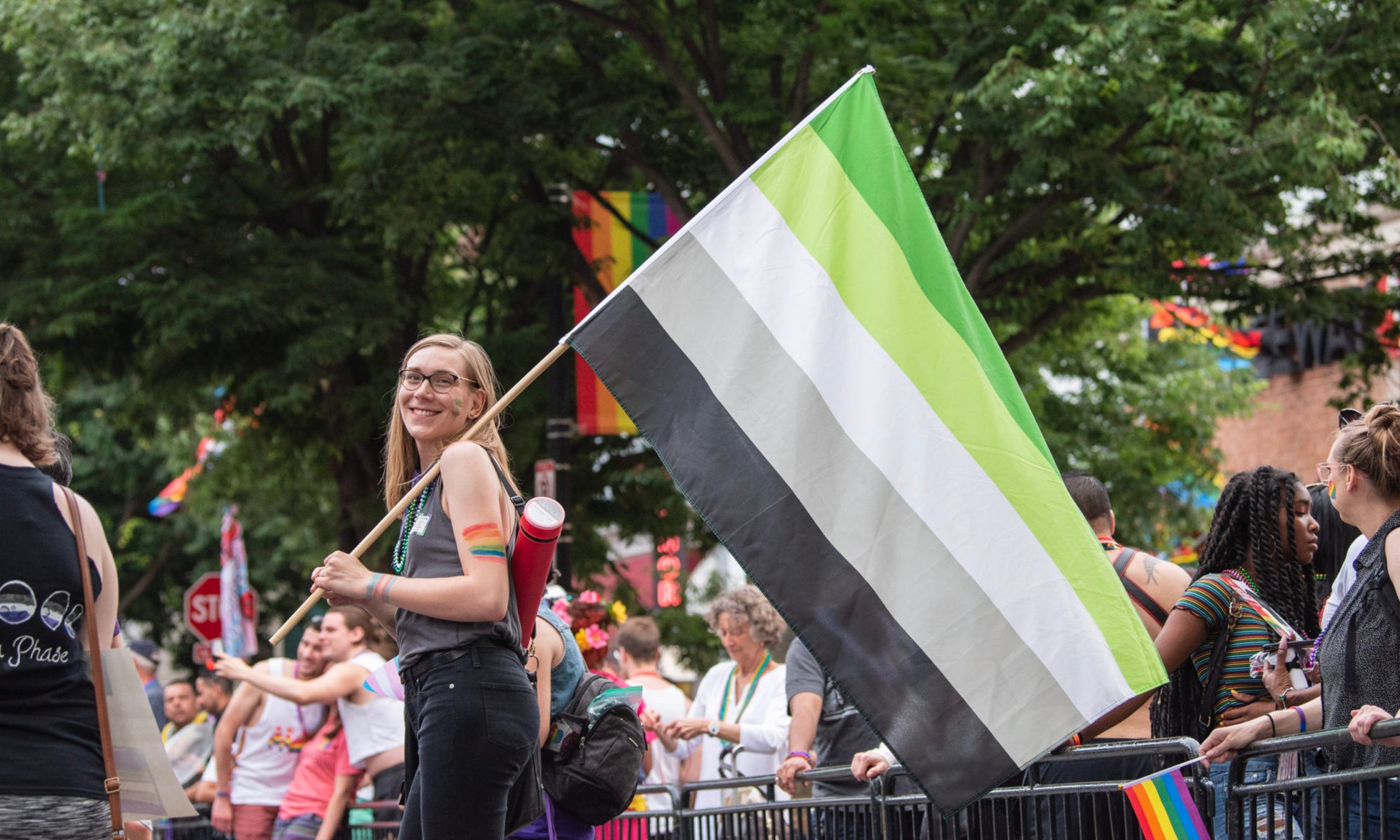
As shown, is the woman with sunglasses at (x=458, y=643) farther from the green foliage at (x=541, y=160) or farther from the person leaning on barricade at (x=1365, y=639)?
the green foliage at (x=541, y=160)

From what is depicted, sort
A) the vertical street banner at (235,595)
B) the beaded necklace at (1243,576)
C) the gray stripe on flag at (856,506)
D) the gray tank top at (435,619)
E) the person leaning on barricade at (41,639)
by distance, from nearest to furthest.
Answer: the person leaning on barricade at (41,639), the gray tank top at (435,619), the gray stripe on flag at (856,506), the beaded necklace at (1243,576), the vertical street banner at (235,595)

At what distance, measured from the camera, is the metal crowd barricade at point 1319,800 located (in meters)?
4.34

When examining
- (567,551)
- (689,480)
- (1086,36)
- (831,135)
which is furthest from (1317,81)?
(689,480)

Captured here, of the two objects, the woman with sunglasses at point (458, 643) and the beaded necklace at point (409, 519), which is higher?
the beaded necklace at point (409, 519)

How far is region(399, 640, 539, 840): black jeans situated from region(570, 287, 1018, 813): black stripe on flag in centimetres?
72

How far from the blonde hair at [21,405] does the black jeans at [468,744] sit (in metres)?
1.06

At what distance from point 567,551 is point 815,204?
32.8ft

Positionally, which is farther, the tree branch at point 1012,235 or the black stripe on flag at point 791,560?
the tree branch at point 1012,235

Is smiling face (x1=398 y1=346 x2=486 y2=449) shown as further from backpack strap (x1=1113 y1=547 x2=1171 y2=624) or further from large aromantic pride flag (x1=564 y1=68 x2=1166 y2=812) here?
backpack strap (x1=1113 y1=547 x2=1171 y2=624)

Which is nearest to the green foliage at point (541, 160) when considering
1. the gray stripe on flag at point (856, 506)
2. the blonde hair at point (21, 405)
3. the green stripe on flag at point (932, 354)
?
the green stripe on flag at point (932, 354)

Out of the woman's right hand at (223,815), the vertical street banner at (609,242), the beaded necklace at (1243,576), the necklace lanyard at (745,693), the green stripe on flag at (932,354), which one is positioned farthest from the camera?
the vertical street banner at (609,242)

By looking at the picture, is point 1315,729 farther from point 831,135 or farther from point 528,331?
point 528,331

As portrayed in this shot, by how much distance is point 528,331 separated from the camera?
16109 millimetres

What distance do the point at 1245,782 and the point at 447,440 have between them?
121 inches
